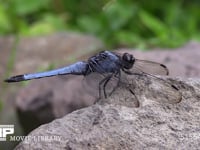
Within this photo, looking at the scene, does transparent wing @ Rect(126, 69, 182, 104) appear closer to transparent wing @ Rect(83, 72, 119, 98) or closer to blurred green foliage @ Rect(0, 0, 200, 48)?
transparent wing @ Rect(83, 72, 119, 98)

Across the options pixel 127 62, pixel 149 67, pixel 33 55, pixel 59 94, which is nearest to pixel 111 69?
pixel 127 62

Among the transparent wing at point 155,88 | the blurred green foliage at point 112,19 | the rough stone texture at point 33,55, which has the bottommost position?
the transparent wing at point 155,88

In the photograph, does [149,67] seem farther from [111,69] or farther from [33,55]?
[33,55]

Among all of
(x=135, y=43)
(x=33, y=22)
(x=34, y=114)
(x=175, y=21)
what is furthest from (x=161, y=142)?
(x=33, y=22)

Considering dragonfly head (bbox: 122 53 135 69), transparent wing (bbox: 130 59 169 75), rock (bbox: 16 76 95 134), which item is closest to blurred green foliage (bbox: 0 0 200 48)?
rock (bbox: 16 76 95 134)

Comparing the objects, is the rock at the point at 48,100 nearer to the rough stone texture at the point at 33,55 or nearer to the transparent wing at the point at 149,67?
the rough stone texture at the point at 33,55

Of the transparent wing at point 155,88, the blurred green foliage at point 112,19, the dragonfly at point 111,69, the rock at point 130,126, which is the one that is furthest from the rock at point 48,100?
the blurred green foliage at point 112,19
